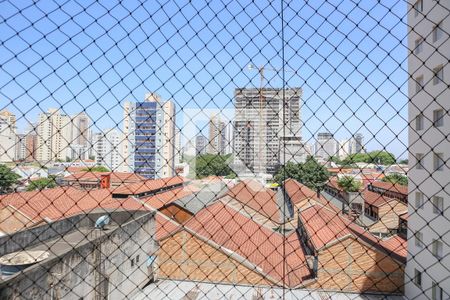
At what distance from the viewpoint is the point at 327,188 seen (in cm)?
1606

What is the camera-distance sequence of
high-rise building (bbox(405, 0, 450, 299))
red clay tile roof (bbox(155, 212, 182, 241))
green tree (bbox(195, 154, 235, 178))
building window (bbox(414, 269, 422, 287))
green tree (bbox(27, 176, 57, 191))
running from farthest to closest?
1. red clay tile roof (bbox(155, 212, 182, 241))
2. building window (bbox(414, 269, 422, 287))
3. high-rise building (bbox(405, 0, 450, 299))
4. green tree (bbox(195, 154, 235, 178))
5. green tree (bbox(27, 176, 57, 191))

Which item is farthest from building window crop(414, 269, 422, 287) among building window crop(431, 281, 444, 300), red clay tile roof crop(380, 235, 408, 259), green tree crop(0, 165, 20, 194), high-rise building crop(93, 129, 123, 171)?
green tree crop(0, 165, 20, 194)

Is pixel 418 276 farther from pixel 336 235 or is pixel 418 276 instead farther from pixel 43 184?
pixel 43 184

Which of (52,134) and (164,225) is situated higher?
(52,134)

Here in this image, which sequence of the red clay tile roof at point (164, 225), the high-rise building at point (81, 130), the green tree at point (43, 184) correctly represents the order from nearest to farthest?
the high-rise building at point (81, 130) < the green tree at point (43, 184) < the red clay tile roof at point (164, 225)

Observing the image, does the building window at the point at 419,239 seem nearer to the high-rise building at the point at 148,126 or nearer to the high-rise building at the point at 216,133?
the high-rise building at the point at 216,133

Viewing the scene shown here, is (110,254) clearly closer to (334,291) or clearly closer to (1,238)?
(1,238)

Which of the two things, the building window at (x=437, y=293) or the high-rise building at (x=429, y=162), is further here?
the building window at (x=437, y=293)

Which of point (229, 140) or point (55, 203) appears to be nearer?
point (229, 140)

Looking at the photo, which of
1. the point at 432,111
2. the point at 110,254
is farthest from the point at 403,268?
the point at 110,254

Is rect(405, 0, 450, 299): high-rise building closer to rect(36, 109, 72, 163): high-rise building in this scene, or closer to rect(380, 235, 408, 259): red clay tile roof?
rect(380, 235, 408, 259): red clay tile roof

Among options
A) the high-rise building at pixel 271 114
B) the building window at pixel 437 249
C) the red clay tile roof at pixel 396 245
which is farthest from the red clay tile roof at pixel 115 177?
the red clay tile roof at pixel 396 245

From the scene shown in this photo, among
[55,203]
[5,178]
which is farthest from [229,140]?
[55,203]

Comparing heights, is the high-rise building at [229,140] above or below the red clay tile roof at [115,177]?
above
